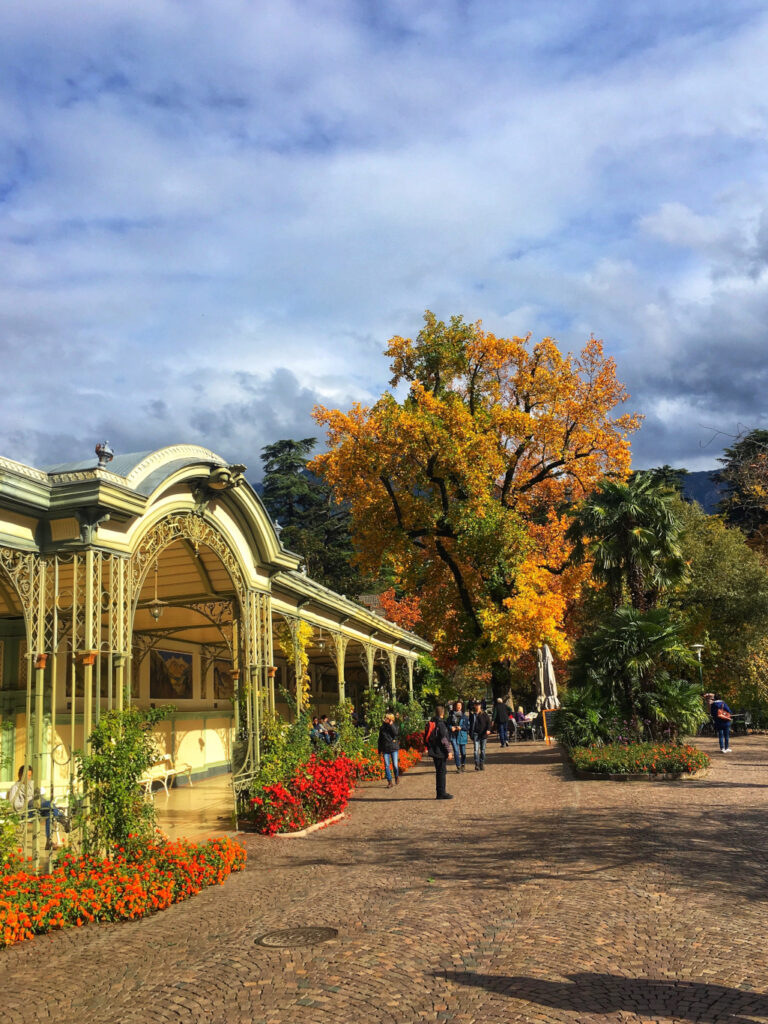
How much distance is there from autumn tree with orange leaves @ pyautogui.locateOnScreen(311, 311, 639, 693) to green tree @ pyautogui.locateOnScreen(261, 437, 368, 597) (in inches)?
888

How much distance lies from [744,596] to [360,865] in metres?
28.6

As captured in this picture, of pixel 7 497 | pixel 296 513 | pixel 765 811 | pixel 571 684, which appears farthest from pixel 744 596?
pixel 296 513

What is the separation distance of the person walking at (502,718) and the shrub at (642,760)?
9.69m

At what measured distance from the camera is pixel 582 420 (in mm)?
28234

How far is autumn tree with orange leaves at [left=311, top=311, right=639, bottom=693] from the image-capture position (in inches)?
994

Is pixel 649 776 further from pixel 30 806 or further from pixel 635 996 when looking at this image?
pixel 635 996

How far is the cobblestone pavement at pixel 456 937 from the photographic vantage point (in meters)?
4.97

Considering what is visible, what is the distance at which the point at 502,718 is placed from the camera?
26531 mm

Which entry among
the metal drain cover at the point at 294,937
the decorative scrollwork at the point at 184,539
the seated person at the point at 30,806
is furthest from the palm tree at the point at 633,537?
the metal drain cover at the point at 294,937

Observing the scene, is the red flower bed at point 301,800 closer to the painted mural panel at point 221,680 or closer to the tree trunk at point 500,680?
the painted mural panel at point 221,680

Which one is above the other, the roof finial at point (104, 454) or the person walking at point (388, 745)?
the roof finial at point (104, 454)

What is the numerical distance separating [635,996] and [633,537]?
16222mm

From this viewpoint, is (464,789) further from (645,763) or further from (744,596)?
(744,596)

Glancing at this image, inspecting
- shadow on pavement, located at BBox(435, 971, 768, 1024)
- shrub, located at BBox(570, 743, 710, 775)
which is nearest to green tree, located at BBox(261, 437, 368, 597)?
shrub, located at BBox(570, 743, 710, 775)
